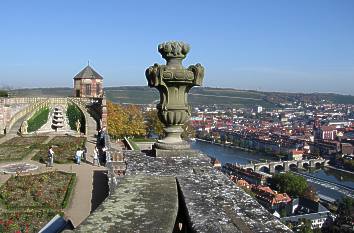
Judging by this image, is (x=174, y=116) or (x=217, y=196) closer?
(x=217, y=196)

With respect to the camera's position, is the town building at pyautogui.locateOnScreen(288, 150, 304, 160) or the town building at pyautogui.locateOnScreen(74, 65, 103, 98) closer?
the town building at pyautogui.locateOnScreen(74, 65, 103, 98)

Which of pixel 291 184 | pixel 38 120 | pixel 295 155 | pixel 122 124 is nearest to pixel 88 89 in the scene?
pixel 122 124

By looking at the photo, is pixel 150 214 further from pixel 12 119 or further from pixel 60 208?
pixel 12 119

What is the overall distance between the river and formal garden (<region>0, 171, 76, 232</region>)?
72576 mm

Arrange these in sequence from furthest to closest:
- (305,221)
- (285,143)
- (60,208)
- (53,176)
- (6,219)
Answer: (285,143), (305,221), (53,176), (60,208), (6,219)

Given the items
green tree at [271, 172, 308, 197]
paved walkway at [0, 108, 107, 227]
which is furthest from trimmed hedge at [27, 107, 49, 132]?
green tree at [271, 172, 308, 197]

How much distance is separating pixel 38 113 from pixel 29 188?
2372 cm

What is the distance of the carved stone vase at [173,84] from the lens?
5723mm

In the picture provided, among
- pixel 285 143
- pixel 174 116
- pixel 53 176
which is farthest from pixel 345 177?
pixel 174 116

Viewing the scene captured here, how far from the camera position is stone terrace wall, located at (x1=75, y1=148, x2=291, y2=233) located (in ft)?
9.50

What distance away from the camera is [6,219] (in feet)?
36.4

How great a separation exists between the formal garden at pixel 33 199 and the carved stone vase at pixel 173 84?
587cm

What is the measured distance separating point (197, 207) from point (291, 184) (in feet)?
252

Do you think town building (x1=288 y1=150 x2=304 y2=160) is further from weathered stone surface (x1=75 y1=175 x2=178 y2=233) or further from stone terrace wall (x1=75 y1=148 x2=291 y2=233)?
weathered stone surface (x1=75 y1=175 x2=178 y2=233)
